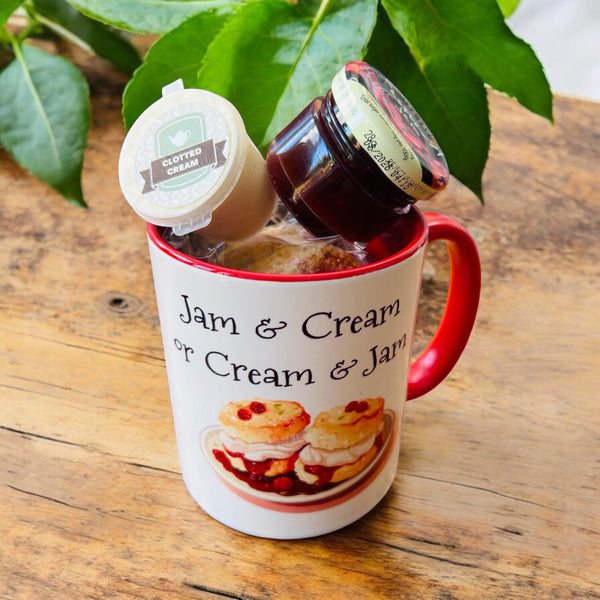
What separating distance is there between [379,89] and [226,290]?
125mm

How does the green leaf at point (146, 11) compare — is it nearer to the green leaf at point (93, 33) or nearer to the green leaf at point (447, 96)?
the green leaf at point (447, 96)

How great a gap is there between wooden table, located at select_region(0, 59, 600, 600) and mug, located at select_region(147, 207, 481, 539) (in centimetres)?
3

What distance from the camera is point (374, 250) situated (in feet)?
1.63

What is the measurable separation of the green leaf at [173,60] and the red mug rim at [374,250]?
150 mm

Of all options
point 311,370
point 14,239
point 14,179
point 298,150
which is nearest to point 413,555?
point 311,370

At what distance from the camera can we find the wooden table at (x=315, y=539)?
46cm

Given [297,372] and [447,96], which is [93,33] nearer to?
[447,96]

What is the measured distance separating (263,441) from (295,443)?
0.02 meters

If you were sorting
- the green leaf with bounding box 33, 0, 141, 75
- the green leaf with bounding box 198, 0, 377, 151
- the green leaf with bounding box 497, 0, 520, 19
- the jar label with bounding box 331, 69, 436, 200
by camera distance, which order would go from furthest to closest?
the green leaf with bounding box 33, 0, 141, 75 → the green leaf with bounding box 497, 0, 520, 19 → the green leaf with bounding box 198, 0, 377, 151 → the jar label with bounding box 331, 69, 436, 200

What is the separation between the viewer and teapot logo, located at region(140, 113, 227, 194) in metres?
0.40

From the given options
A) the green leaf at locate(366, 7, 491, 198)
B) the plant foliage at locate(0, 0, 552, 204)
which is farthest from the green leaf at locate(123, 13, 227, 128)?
the green leaf at locate(366, 7, 491, 198)

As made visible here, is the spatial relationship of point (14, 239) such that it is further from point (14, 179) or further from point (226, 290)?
point (226, 290)

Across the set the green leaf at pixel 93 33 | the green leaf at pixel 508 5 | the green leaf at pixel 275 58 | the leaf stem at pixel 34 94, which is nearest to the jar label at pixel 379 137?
the green leaf at pixel 275 58

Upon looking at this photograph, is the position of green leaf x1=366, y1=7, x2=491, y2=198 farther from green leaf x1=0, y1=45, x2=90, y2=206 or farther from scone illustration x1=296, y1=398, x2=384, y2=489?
green leaf x1=0, y1=45, x2=90, y2=206
